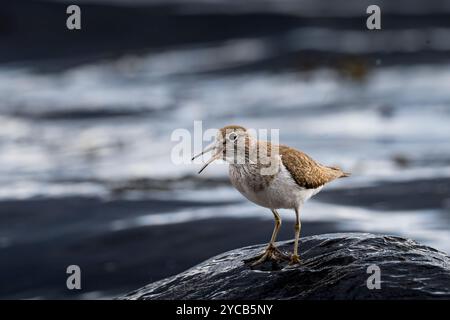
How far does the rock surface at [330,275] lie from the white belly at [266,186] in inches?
28.4

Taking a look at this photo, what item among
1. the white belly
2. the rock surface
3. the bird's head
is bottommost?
the rock surface

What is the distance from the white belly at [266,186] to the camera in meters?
8.42

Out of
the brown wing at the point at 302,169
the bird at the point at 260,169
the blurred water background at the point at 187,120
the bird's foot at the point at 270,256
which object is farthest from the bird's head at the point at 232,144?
the blurred water background at the point at 187,120

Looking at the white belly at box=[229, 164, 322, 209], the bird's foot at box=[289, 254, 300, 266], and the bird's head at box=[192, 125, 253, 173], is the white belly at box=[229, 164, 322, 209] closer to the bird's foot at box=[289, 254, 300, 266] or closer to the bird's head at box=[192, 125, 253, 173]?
the bird's head at box=[192, 125, 253, 173]

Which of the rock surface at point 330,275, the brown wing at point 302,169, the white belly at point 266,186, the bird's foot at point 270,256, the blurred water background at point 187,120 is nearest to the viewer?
the rock surface at point 330,275

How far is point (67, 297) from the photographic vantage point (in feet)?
43.5

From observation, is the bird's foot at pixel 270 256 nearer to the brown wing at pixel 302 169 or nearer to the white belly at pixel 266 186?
the white belly at pixel 266 186

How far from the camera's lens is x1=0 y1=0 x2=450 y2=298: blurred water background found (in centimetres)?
1512

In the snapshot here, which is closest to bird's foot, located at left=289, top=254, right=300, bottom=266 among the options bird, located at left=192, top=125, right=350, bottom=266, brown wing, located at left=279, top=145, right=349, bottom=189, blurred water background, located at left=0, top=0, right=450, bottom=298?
bird, located at left=192, top=125, right=350, bottom=266

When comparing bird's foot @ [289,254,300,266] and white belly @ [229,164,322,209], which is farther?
bird's foot @ [289,254,300,266]

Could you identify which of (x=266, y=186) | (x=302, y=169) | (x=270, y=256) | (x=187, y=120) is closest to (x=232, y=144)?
(x=266, y=186)

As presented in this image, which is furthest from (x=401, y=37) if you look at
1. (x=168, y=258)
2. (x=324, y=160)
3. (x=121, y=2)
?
(x=168, y=258)

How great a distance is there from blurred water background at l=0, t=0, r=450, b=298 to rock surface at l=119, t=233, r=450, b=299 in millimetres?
4905

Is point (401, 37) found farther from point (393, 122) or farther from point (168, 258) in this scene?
point (168, 258)
